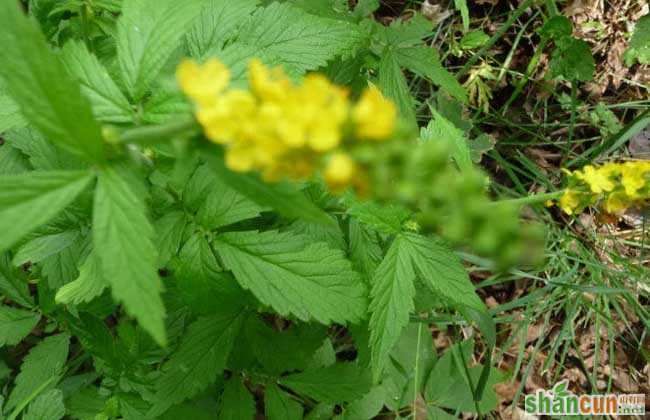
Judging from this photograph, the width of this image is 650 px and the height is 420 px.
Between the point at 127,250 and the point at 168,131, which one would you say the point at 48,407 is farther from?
the point at 168,131

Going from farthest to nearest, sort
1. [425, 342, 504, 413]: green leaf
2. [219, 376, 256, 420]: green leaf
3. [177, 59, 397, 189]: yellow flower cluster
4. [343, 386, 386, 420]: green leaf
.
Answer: [425, 342, 504, 413]: green leaf
[343, 386, 386, 420]: green leaf
[219, 376, 256, 420]: green leaf
[177, 59, 397, 189]: yellow flower cluster

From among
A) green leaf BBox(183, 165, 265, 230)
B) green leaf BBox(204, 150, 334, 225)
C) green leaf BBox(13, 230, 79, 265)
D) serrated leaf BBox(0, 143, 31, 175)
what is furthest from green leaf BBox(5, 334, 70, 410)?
green leaf BBox(204, 150, 334, 225)

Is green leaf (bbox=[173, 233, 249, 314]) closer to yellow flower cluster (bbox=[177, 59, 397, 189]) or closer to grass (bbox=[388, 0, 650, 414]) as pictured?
yellow flower cluster (bbox=[177, 59, 397, 189])

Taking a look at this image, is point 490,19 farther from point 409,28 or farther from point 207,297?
point 207,297

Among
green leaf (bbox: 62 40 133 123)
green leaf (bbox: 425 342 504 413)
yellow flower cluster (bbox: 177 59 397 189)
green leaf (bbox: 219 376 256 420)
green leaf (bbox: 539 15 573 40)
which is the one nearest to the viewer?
yellow flower cluster (bbox: 177 59 397 189)

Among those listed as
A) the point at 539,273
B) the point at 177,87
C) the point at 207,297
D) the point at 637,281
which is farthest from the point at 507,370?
the point at 177,87

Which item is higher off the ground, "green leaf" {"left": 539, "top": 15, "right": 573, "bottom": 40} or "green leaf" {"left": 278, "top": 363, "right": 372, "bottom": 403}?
"green leaf" {"left": 539, "top": 15, "right": 573, "bottom": 40}
